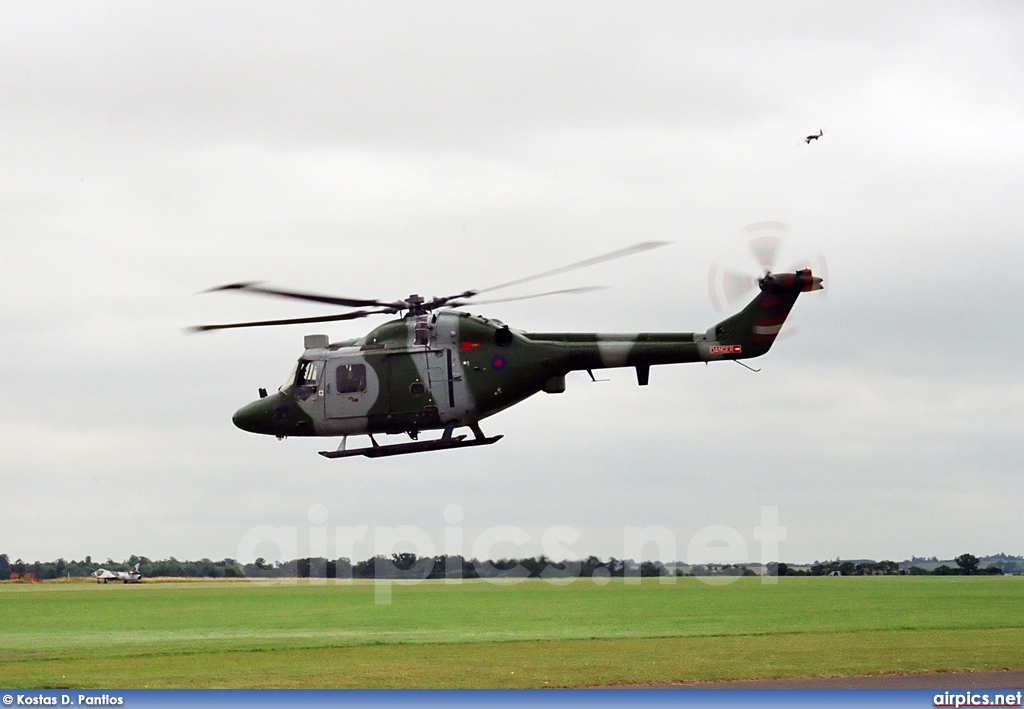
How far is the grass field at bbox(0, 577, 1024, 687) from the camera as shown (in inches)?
1751

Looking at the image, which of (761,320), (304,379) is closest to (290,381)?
(304,379)

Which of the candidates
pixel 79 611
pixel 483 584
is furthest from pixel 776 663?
pixel 483 584

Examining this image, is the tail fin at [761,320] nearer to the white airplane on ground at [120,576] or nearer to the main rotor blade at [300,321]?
the main rotor blade at [300,321]

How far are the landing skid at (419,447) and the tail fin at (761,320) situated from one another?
5.73 metres

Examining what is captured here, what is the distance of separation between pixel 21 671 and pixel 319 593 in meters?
75.7

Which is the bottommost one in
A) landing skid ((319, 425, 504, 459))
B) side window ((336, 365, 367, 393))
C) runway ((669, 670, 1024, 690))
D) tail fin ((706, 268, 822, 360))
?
runway ((669, 670, 1024, 690))

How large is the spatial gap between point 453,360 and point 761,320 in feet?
24.6

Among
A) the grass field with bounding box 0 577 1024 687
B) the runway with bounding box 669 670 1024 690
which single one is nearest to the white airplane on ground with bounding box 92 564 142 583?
the grass field with bounding box 0 577 1024 687

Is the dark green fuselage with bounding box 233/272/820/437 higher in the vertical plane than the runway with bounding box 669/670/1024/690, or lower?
higher

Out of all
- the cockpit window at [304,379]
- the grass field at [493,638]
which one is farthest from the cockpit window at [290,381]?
the grass field at [493,638]

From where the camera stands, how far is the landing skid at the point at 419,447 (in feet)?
99.9

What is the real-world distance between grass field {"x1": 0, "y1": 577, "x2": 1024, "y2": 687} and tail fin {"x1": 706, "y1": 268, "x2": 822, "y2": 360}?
49.2 ft

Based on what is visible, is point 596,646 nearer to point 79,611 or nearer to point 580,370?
point 580,370

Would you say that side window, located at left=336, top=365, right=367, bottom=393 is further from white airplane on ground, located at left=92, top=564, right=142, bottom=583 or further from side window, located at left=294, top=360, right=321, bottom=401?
white airplane on ground, located at left=92, top=564, right=142, bottom=583
